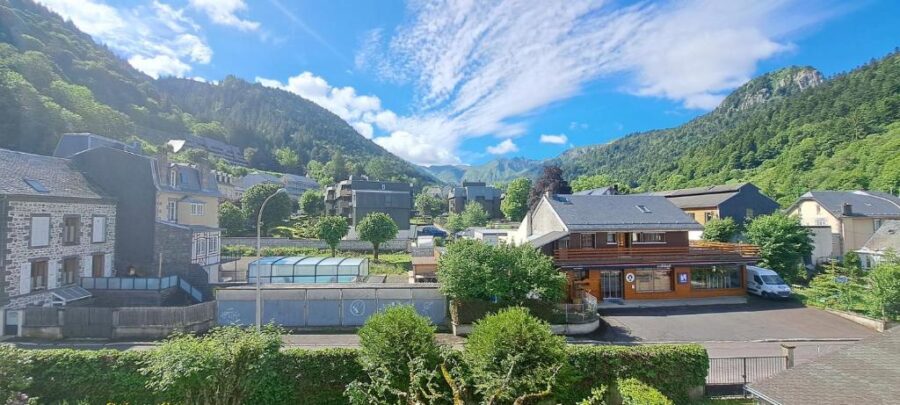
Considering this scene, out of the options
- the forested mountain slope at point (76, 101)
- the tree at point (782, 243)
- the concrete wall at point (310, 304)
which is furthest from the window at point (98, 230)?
the forested mountain slope at point (76, 101)

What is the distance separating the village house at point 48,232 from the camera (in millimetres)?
20094

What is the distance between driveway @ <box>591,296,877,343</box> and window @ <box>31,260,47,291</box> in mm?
30763

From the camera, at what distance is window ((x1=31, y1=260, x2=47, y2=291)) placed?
Answer: 2136cm

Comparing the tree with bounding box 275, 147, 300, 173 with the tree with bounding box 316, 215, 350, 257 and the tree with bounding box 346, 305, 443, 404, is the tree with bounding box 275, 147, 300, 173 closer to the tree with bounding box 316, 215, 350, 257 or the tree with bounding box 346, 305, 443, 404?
the tree with bounding box 316, 215, 350, 257

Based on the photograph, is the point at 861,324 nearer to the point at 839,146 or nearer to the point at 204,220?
the point at 204,220

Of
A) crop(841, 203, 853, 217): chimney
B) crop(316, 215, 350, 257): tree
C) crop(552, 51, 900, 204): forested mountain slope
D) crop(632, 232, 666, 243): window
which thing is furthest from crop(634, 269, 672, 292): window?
crop(552, 51, 900, 204): forested mountain slope

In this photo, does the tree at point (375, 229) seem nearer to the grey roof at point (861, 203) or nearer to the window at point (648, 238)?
the window at point (648, 238)

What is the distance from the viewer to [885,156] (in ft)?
249

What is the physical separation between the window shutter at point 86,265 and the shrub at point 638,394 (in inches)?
1217

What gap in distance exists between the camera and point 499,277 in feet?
67.5

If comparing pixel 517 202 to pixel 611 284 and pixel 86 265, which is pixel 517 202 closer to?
pixel 611 284

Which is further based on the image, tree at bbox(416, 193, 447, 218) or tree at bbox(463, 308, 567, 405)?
tree at bbox(416, 193, 447, 218)

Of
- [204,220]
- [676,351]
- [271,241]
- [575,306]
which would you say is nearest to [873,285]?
[575,306]

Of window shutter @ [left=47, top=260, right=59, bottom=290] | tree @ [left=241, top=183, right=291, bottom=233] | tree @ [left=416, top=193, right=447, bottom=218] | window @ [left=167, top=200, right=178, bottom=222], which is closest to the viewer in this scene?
window shutter @ [left=47, top=260, right=59, bottom=290]
